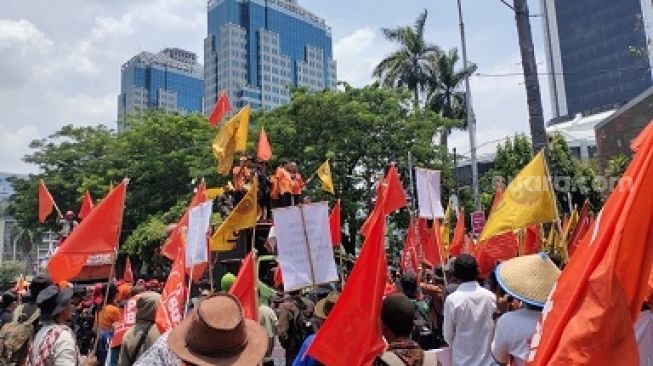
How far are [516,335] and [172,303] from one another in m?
3.01

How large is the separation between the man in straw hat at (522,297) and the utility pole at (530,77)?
5.34 meters

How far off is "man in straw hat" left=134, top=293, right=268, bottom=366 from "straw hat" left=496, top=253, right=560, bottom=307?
166cm

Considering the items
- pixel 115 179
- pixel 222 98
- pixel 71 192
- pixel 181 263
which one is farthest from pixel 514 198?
pixel 71 192

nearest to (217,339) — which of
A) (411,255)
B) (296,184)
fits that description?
(411,255)

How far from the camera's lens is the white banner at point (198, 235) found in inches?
277

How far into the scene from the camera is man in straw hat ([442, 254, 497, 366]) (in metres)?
5.03

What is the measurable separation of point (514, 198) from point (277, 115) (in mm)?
23671

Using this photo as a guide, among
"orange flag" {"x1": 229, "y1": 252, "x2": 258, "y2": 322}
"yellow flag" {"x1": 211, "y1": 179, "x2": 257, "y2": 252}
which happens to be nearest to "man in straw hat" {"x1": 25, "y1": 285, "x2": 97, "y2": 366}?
"orange flag" {"x1": 229, "y1": 252, "x2": 258, "y2": 322}

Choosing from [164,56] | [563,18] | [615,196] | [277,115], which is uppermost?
[563,18]

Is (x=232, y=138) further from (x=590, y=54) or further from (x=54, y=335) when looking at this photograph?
(x=590, y=54)

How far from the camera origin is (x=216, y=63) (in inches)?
3659

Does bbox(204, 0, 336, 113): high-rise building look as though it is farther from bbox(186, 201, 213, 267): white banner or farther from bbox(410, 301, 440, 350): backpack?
bbox(410, 301, 440, 350): backpack

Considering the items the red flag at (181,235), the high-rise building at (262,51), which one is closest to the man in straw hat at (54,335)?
the red flag at (181,235)

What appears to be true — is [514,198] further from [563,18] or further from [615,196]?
[563,18]
